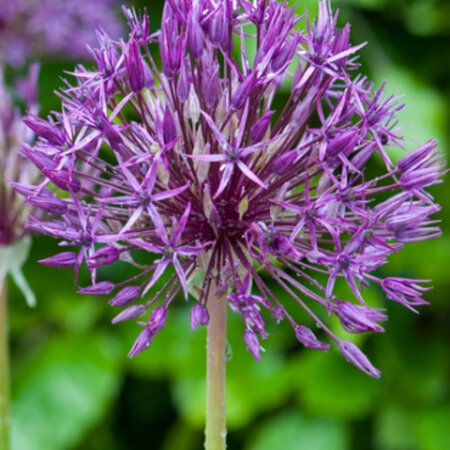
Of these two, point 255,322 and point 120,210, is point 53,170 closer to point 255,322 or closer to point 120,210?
point 120,210

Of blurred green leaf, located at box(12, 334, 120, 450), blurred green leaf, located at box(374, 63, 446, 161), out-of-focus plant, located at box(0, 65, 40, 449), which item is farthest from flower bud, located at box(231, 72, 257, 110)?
blurred green leaf, located at box(12, 334, 120, 450)

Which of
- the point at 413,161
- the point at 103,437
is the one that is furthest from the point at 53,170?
the point at 103,437

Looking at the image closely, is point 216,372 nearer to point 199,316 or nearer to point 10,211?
point 199,316

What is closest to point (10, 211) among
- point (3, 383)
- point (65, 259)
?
point (3, 383)

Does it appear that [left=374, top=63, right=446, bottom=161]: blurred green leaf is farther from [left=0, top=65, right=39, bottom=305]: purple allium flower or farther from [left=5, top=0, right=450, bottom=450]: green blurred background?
[left=0, top=65, right=39, bottom=305]: purple allium flower

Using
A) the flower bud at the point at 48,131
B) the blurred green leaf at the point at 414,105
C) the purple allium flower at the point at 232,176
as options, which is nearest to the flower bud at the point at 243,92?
the purple allium flower at the point at 232,176
